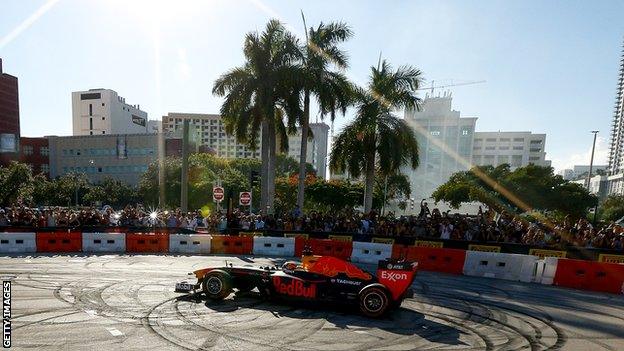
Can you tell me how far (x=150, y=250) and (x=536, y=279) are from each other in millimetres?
14696

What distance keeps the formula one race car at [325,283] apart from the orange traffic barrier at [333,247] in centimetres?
705

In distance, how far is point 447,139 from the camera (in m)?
147

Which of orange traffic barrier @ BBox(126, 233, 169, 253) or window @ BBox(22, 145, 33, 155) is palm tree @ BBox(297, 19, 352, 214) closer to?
orange traffic barrier @ BBox(126, 233, 169, 253)

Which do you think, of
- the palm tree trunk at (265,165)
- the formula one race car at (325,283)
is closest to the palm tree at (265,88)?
the palm tree trunk at (265,165)

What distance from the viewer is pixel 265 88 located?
20.2m

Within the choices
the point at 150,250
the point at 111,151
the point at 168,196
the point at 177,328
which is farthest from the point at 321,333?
the point at 111,151

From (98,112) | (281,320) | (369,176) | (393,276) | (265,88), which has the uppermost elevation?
(98,112)

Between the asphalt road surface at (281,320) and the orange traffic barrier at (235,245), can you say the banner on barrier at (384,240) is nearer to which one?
the asphalt road surface at (281,320)

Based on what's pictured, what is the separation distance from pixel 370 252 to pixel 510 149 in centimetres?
15161

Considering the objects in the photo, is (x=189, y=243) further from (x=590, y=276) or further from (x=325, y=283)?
(x=590, y=276)

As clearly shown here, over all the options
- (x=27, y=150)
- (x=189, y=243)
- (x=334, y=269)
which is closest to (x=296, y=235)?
(x=189, y=243)

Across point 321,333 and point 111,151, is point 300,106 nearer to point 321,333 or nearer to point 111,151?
point 321,333

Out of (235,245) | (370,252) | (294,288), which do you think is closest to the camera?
(294,288)

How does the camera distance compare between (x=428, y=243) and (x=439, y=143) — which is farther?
(x=439, y=143)
